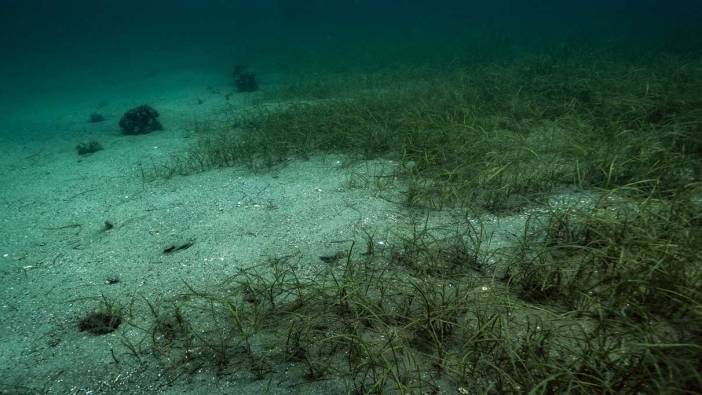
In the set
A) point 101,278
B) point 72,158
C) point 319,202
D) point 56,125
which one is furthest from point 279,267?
point 56,125

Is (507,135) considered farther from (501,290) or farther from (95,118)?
(95,118)

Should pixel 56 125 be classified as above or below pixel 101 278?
above

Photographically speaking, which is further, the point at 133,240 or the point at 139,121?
the point at 139,121

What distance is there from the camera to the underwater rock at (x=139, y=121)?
475 inches

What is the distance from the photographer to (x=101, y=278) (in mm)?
4230

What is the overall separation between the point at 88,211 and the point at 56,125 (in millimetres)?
12415

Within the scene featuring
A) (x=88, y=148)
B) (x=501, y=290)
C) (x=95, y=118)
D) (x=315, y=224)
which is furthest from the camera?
(x=95, y=118)

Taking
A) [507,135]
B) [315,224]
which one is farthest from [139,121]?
[507,135]

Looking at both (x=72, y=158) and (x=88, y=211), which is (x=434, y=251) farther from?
(x=72, y=158)

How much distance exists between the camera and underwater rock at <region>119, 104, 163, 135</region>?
1206 cm

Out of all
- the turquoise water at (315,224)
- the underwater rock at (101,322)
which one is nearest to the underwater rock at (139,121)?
the turquoise water at (315,224)

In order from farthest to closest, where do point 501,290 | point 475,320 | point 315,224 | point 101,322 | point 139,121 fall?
point 139,121
point 315,224
point 101,322
point 501,290
point 475,320

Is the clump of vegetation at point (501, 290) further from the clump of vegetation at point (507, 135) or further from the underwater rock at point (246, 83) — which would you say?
the underwater rock at point (246, 83)

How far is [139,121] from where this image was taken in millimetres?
12062
